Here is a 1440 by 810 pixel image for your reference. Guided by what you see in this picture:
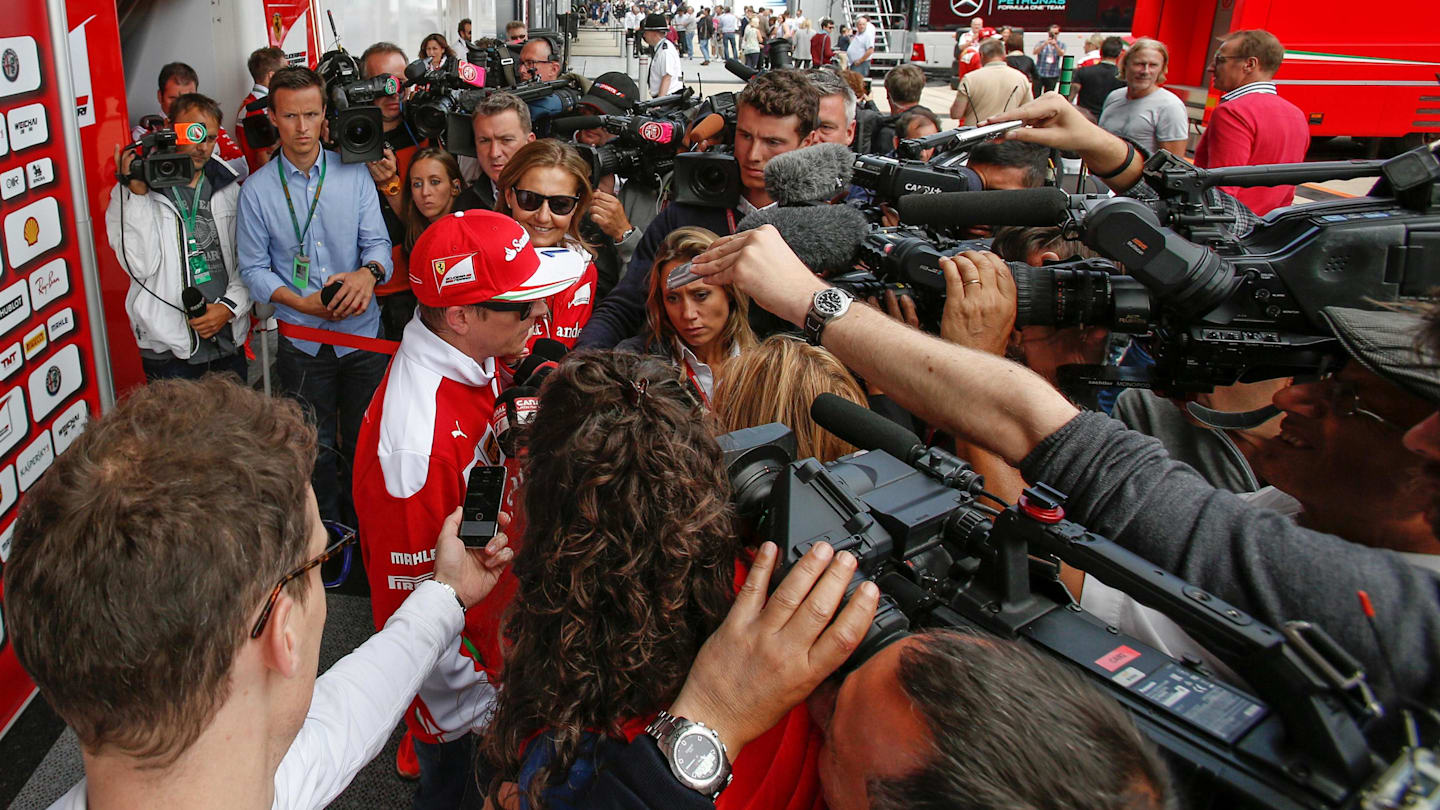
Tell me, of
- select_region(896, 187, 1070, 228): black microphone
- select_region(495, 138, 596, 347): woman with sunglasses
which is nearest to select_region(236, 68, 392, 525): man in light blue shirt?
select_region(495, 138, 596, 347): woman with sunglasses

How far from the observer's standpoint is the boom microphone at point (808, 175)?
2449 mm

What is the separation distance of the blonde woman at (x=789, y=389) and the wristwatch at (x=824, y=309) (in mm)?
383

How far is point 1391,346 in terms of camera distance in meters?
1.23

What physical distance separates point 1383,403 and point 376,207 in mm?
4111

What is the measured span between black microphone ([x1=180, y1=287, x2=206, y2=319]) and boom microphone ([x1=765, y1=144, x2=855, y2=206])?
280 cm

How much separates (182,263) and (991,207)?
3.62 m

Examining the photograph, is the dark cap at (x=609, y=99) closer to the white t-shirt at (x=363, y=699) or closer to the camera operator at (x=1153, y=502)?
the camera operator at (x=1153, y=502)

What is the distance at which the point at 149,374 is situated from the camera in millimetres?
4074

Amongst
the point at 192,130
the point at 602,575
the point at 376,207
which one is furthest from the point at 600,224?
the point at 602,575

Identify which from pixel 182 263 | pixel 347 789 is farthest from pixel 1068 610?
pixel 182 263

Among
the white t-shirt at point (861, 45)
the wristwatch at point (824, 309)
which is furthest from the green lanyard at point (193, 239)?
the white t-shirt at point (861, 45)

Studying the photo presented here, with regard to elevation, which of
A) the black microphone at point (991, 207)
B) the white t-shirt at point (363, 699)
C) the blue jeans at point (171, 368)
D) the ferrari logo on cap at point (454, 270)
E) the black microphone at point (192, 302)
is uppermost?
the black microphone at point (991, 207)

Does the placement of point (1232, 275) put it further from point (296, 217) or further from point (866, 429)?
point (296, 217)

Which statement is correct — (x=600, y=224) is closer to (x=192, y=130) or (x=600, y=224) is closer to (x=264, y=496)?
(x=192, y=130)
